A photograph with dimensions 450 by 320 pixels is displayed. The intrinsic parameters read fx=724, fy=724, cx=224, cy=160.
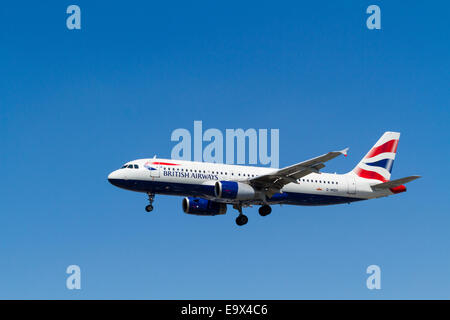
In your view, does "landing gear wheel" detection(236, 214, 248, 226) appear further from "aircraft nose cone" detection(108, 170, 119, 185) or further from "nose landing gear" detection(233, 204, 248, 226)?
"aircraft nose cone" detection(108, 170, 119, 185)

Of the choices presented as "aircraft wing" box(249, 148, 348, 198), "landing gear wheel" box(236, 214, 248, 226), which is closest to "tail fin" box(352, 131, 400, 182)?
"aircraft wing" box(249, 148, 348, 198)

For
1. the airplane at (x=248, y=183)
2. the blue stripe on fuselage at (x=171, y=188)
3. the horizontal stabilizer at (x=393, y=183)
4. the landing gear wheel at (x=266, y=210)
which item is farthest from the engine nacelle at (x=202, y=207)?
the horizontal stabilizer at (x=393, y=183)

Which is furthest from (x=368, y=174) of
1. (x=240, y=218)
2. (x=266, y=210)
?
(x=240, y=218)

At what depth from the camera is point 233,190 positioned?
52.4 m

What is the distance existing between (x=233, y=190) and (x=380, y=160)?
15.9 m

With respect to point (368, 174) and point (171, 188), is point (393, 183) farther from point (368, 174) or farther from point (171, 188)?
point (171, 188)

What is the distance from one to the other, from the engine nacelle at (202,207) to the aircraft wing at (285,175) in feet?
17.9

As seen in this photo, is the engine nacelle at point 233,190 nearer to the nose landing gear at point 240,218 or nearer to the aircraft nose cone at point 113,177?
the nose landing gear at point 240,218

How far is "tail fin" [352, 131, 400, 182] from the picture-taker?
2381 inches

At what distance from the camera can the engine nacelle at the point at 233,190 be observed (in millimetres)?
52062

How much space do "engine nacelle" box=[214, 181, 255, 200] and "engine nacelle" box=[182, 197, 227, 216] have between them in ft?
17.6
